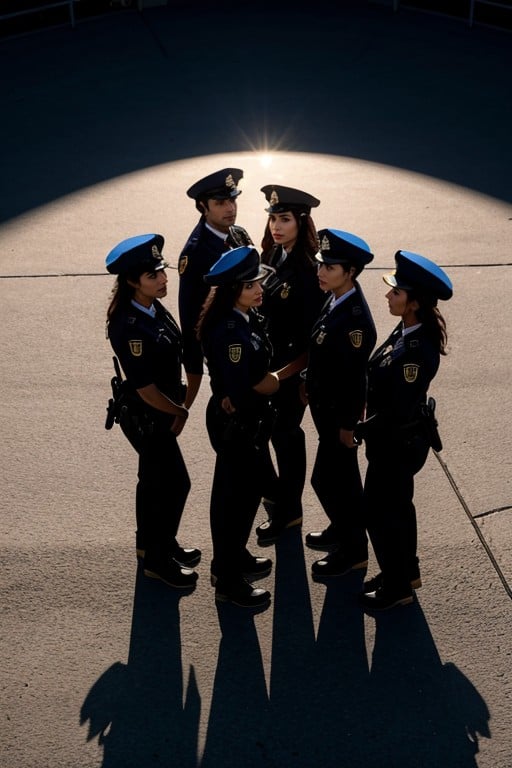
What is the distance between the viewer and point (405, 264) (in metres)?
4.30

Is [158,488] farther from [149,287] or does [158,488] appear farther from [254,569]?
[149,287]

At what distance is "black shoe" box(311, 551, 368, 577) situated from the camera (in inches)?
198

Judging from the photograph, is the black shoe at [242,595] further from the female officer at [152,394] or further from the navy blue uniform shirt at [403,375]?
the navy blue uniform shirt at [403,375]

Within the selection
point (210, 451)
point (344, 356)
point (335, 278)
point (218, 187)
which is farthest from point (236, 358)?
point (210, 451)

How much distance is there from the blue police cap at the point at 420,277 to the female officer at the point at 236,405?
63 centimetres

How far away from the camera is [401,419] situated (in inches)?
175

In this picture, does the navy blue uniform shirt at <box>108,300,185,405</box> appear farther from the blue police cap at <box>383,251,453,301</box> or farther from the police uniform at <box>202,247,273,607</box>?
the blue police cap at <box>383,251,453,301</box>

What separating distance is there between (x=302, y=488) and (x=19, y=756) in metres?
2.00

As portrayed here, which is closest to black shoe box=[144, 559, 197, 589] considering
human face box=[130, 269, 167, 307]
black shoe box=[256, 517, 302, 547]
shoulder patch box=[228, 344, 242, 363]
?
black shoe box=[256, 517, 302, 547]

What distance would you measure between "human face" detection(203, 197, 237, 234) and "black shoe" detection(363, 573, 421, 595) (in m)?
2.07

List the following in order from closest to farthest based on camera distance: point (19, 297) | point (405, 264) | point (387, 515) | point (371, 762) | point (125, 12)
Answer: point (371, 762) → point (405, 264) → point (387, 515) → point (19, 297) → point (125, 12)

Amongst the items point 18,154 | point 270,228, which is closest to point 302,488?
point 270,228

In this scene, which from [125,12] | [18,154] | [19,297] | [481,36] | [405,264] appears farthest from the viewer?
[125,12]

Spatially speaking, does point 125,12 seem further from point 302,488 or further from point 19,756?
point 19,756
